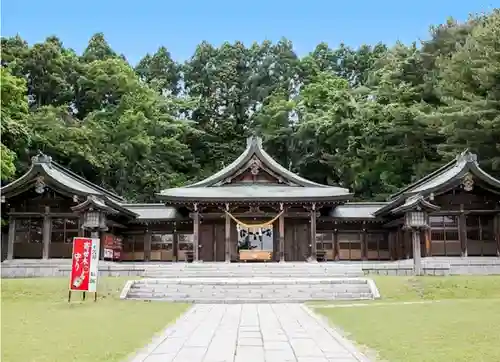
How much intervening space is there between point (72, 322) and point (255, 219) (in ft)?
59.3

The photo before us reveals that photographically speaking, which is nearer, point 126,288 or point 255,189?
point 126,288

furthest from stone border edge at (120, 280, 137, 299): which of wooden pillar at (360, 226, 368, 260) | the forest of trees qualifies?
the forest of trees

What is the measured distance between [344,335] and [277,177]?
2065 centimetres

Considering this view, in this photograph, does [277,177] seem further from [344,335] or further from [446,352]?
[446,352]

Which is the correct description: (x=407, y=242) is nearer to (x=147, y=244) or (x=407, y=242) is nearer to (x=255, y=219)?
(x=255, y=219)

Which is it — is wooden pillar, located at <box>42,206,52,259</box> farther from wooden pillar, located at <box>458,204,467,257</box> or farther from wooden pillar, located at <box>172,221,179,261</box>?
wooden pillar, located at <box>458,204,467,257</box>

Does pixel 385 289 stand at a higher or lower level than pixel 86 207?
lower

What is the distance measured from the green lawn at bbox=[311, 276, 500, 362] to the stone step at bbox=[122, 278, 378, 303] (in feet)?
3.65

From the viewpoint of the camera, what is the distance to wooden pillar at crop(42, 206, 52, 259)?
88.1ft

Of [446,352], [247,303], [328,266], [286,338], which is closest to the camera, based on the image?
[446,352]

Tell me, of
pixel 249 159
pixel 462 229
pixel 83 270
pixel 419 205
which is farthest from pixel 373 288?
pixel 249 159

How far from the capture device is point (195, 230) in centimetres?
2739

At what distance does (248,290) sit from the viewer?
58.2ft

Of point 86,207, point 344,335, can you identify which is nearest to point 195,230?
point 86,207
